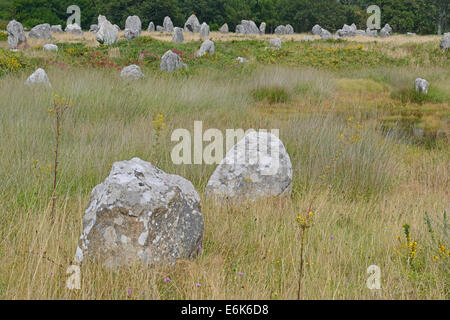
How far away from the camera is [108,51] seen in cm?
1705

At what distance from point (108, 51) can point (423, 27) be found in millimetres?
45624

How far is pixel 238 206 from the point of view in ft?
12.7

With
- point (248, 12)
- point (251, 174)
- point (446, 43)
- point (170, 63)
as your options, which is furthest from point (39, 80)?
point (248, 12)

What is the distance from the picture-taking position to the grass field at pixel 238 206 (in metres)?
2.54

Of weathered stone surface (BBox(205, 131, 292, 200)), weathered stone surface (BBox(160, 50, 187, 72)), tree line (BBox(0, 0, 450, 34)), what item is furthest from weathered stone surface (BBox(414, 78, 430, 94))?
tree line (BBox(0, 0, 450, 34))

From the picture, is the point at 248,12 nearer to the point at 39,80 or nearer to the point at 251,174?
the point at 39,80

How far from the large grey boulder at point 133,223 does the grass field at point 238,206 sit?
0.09 m

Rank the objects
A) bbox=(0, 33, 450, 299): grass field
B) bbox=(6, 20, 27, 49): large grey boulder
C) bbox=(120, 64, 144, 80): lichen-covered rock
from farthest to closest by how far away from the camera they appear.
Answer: bbox=(6, 20, 27, 49): large grey boulder, bbox=(120, 64, 144, 80): lichen-covered rock, bbox=(0, 33, 450, 299): grass field

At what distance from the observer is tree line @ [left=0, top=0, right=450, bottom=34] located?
45.2 meters

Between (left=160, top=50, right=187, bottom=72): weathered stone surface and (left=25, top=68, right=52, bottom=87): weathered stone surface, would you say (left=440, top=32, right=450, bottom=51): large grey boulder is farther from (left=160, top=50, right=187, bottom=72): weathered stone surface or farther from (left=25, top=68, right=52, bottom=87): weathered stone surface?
(left=25, top=68, right=52, bottom=87): weathered stone surface

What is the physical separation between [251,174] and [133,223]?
5.91ft

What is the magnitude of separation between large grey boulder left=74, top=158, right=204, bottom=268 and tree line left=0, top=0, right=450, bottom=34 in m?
45.1

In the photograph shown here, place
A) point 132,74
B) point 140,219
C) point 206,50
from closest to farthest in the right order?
point 140,219 < point 132,74 < point 206,50
